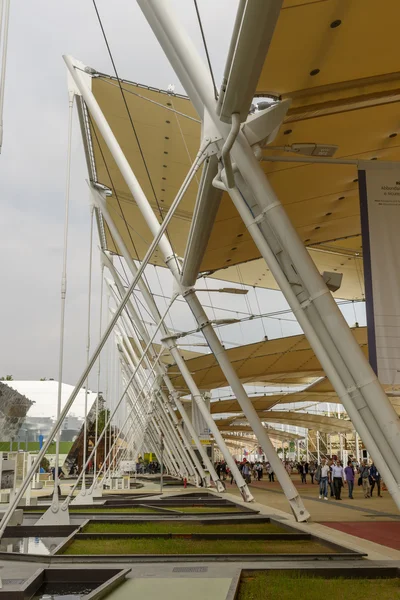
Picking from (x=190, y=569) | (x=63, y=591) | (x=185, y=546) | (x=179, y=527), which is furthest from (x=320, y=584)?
(x=179, y=527)

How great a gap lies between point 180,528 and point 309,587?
774 centimetres

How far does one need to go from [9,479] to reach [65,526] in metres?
5.40

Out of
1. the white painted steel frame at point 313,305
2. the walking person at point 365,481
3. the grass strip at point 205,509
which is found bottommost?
the grass strip at point 205,509

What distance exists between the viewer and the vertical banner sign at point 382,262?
370 inches

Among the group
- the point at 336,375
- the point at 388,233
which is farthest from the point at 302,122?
the point at 336,375

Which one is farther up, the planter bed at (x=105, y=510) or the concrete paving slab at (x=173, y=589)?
the planter bed at (x=105, y=510)

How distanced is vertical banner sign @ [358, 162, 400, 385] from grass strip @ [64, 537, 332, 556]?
12.7 feet

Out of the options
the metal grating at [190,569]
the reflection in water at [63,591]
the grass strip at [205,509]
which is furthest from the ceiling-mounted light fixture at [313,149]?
the grass strip at [205,509]

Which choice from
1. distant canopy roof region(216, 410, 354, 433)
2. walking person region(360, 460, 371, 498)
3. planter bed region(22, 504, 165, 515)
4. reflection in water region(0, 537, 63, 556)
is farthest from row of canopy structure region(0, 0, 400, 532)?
distant canopy roof region(216, 410, 354, 433)

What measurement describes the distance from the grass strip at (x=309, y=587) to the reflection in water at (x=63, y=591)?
1.94 metres

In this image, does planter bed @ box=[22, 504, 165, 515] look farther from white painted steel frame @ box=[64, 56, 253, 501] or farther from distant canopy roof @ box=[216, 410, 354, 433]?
distant canopy roof @ box=[216, 410, 354, 433]

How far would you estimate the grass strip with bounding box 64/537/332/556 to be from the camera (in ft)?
38.6

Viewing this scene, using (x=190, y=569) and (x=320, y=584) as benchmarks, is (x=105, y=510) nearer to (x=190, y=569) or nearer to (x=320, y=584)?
(x=190, y=569)

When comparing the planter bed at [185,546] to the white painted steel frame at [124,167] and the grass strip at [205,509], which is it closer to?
the grass strip at [205,509]
